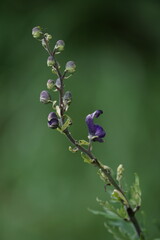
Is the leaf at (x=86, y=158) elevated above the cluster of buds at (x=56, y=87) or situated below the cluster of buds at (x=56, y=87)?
below

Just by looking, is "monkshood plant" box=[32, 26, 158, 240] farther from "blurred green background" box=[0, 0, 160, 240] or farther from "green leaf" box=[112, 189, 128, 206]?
"blurred green background" box=[0, 0, 160, 240]

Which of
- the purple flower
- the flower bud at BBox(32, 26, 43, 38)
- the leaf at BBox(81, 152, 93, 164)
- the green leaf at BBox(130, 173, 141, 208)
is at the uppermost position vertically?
the flower bud at BBox(32, 26, 43, 38)

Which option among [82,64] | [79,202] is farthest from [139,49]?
[79,202]

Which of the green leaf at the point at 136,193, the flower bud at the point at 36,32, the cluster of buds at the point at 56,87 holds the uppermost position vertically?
the flower bud at the point at 36,32

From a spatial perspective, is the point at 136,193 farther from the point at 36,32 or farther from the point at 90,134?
the point at 36,32

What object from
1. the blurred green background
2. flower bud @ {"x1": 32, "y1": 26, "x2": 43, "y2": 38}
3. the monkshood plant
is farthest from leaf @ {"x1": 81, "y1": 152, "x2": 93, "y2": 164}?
the blurred green background

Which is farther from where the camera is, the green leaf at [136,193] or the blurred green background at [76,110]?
the blurred green background at [76,110]

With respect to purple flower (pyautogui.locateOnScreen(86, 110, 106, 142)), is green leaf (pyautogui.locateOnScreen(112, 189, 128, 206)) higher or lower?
lower

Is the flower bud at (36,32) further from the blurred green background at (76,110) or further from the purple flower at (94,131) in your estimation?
the blurred green background at (76,110)

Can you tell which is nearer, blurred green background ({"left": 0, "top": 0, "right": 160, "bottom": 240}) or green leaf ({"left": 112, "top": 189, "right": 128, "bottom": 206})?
green leaf ({"left": 112, "top": 189, "right": 128, "bottom": 206})

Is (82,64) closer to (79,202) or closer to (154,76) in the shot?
(154,76)

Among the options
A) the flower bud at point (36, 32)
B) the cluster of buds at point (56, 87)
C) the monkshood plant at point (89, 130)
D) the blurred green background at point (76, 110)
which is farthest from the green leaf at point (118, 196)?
the blurred green background at point (76, 110)
